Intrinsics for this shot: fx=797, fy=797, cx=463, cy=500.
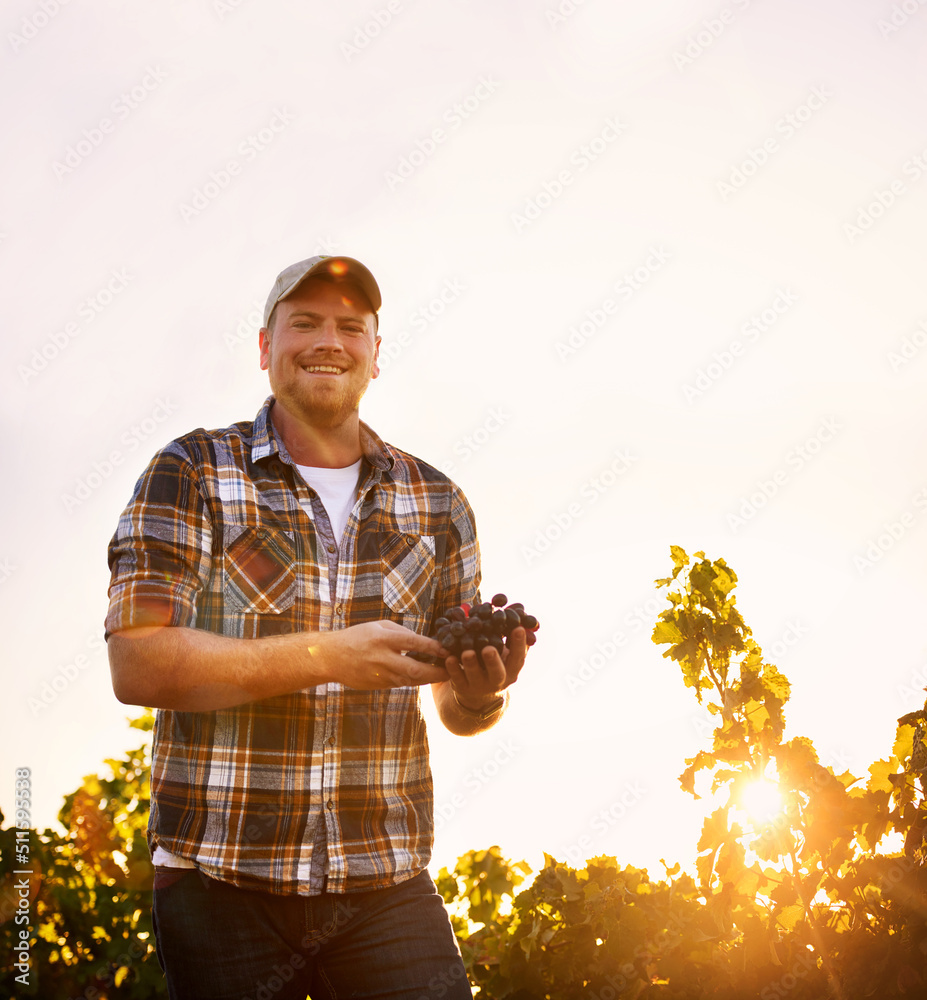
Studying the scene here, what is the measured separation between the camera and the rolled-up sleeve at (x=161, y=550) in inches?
94.9

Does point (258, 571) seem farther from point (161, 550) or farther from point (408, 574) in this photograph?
point (408, 574)

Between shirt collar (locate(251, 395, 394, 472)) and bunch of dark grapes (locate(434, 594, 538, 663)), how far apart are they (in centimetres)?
81

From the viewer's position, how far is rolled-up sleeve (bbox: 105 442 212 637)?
2410 millimetres

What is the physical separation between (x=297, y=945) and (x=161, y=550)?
129cm

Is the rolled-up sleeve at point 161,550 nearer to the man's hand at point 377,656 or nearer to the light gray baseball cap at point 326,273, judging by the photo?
the man's hand at point 377,656

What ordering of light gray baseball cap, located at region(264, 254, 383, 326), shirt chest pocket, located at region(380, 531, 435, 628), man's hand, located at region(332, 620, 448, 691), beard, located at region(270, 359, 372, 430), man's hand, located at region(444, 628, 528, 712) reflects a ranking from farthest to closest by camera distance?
light gray baseball cap, located at region(264, 254, 383, 326) < beard, located at region(270, 359, 372, 430) < shirt chest pocket, located at region(380, 531, 435, 628) < man's hand, located at region(444, 628, 528, 712) < man's hand, located at region(332, 620, 448, 691)

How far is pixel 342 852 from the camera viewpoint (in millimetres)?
2480

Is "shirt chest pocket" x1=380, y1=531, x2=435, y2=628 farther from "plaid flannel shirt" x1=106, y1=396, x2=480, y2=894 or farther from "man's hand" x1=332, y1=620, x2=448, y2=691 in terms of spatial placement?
"man's hand" x1=332, y1=620, x2=448, y2=691

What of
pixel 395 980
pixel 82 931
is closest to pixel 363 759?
pixel 395 980

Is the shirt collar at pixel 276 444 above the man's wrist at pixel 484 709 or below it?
above

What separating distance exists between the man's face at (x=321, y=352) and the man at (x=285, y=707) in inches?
0.8

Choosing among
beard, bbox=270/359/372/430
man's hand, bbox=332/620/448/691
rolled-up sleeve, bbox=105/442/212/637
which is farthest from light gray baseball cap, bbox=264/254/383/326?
man's hand, bbox=332/620/448/691

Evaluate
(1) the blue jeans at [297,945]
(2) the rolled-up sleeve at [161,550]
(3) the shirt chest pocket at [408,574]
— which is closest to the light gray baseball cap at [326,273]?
(2) the rolled-up sleeve at [161,550]

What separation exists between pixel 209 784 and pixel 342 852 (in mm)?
462
